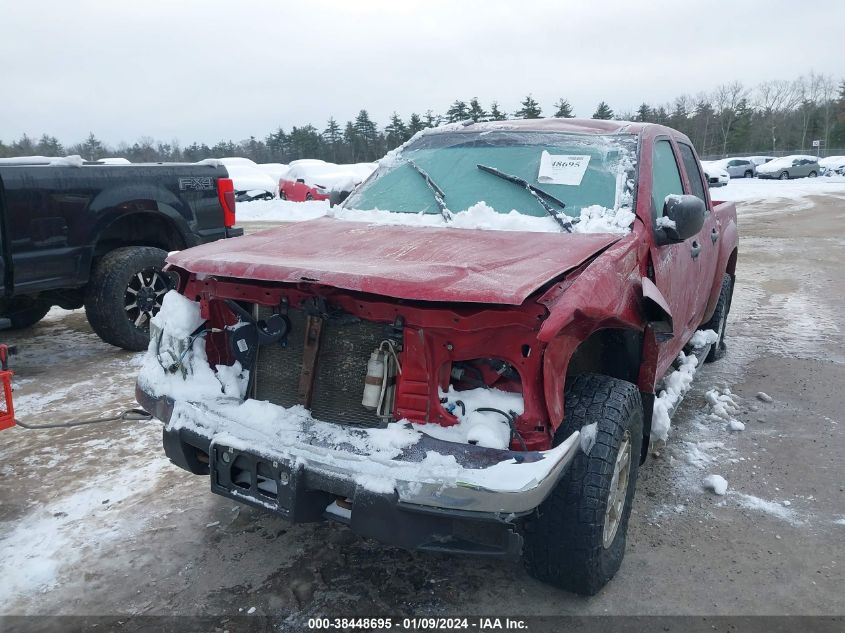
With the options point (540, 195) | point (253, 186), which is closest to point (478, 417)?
point (540, 195)

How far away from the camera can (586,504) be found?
2.44 m

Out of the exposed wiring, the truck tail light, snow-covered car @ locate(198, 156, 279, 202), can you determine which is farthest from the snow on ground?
the exposed wiring

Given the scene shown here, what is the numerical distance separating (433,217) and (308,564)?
186cm

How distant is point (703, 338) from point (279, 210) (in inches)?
702

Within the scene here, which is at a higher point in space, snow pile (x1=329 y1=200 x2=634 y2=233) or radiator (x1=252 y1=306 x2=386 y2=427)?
snow pile (x1=329 y1=200 x2=634 y2=233)

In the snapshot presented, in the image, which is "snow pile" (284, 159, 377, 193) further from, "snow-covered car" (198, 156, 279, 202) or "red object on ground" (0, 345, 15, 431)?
"red object on ground" (0, 345, 15, 431)

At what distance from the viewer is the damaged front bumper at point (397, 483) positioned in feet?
7.04

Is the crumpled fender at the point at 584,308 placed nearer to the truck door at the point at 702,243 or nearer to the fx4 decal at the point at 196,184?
the truck door at the point at 702,243

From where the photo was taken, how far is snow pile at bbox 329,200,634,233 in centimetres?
319

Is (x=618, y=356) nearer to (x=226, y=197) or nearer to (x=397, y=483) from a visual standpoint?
(x=397, y=483)

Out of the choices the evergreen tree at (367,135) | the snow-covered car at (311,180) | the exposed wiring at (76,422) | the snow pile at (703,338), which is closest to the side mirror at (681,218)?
the snow pile at (703,338)

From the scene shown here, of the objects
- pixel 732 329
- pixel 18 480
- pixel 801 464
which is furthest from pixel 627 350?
pixel 732 329

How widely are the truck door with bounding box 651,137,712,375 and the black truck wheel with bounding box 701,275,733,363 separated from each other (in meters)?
1.19

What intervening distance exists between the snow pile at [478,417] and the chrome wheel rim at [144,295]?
→ 4.23m
